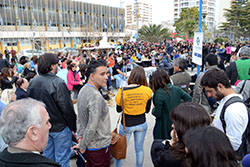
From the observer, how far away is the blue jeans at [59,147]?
2.85 meters

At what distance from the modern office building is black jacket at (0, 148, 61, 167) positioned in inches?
1241

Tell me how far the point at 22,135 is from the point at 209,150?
4.00 ft

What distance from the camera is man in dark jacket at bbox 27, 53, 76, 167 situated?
2.73 m

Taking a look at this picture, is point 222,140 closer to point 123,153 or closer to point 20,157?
point 20,157

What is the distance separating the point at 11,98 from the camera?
3.82m

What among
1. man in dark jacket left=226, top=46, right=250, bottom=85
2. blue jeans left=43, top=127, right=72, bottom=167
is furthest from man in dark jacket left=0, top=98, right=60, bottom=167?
man in dark jacket left=226, top=46, right=250, bottom=85

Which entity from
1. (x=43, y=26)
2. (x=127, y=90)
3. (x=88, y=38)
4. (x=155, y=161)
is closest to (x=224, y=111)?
(x=155, y=161)

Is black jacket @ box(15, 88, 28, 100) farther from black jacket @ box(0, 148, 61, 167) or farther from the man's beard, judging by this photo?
the man's beard

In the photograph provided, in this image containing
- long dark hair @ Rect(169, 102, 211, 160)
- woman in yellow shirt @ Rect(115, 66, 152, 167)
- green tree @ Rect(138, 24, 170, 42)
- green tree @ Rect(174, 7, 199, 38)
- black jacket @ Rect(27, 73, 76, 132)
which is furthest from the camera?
green tree @ Rect(174, 7, 199, 38)

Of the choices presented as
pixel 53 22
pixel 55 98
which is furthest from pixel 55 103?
pixel 53 22

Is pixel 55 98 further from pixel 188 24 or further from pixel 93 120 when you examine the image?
pixel 188 24

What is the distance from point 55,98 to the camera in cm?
273

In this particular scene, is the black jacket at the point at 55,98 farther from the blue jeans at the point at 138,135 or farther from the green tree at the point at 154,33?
the green tree at the point at 154,33

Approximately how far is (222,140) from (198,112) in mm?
476
